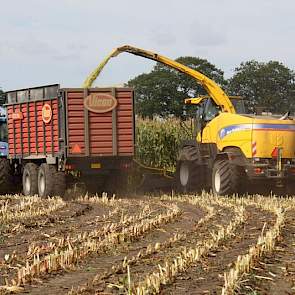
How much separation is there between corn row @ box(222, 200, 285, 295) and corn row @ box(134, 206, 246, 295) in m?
0.41

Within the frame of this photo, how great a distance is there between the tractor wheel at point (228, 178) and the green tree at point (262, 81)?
2956 cm

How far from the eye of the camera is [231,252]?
21.3 ft

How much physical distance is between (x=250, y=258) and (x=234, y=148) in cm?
715

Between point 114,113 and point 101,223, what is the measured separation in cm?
459

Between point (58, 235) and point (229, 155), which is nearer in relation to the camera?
point (58, 235)

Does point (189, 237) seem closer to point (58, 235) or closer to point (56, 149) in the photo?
point (58, 235)

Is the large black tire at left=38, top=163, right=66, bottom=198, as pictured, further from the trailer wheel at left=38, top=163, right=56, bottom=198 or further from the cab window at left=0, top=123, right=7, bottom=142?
the cab window at left=0, top=123, right=7, bottom=142

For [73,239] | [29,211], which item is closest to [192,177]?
[29,211]

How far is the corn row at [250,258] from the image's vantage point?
15.9 feet

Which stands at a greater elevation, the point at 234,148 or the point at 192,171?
the point at 234,148

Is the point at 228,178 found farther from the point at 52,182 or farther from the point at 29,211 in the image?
the point at 29,211

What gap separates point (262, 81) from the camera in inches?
1753

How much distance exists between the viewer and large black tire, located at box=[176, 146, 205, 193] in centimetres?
1452

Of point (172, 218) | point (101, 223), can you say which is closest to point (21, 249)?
point (101, 223)
